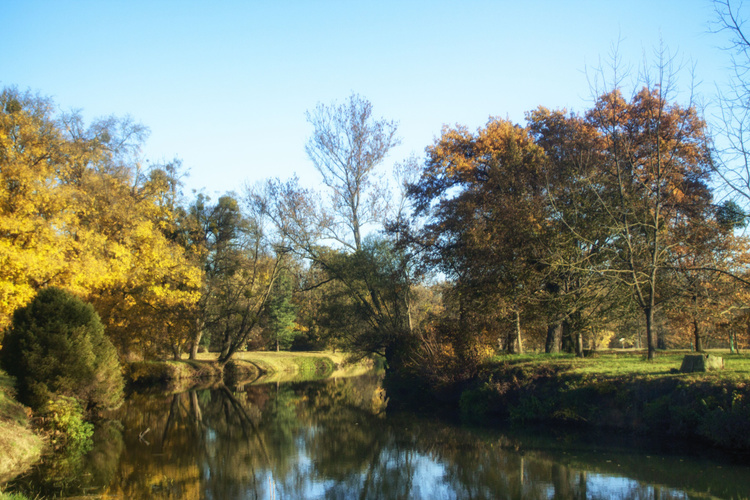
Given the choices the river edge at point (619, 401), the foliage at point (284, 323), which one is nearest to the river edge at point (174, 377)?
the foliage at point (284, 323)

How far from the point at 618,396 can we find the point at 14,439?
13204 mm

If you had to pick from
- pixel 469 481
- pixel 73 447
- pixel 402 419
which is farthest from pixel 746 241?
pixel 73 447

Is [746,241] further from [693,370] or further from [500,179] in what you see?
[693,370]

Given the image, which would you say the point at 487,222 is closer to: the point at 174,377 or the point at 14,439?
the point at 14,439

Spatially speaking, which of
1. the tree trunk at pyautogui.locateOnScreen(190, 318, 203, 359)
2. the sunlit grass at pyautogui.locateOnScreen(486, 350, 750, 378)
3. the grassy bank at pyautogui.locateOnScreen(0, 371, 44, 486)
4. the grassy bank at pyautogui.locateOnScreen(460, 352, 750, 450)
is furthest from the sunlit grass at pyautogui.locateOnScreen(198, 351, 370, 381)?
the grassy bank at pyautogui.locateOnScreen(0, 371, 44, 486)

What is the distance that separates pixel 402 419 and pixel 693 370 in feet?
29.7

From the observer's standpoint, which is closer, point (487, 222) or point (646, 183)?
point (646, 183)

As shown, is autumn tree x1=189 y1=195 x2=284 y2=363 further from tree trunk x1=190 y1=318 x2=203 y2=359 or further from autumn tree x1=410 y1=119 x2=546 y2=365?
autumn tree x1=410 y1=119 x2=546 y2=365

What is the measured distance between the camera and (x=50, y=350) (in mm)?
13141

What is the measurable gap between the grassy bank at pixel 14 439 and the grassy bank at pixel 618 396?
1181 centimetres

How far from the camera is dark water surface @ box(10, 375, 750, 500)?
925 centimetres

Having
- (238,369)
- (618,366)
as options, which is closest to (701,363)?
(618,366)

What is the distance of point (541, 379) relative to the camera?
15492mm

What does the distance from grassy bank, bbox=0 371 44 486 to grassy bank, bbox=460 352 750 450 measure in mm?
11806
